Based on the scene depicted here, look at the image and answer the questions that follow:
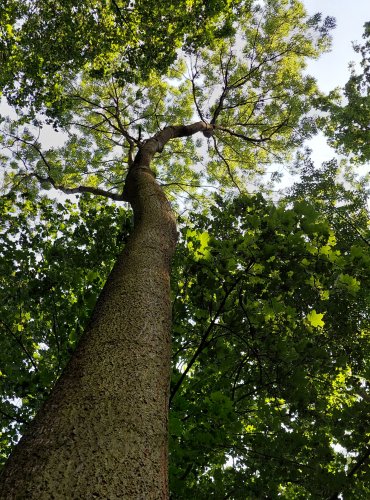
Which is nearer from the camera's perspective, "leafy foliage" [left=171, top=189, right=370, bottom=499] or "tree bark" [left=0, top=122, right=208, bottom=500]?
"tree bark" [left=0, top=122, right=208, bottom=500]

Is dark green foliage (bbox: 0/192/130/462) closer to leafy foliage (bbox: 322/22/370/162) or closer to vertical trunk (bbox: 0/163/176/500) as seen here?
vertical trunk (bbox: 0/163/176/500)

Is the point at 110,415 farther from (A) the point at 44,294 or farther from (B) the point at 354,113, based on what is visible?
(B) the point at 354,113

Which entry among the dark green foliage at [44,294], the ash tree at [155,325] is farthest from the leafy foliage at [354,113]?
the dark green foliage at [44,294]

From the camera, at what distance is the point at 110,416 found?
1330mm

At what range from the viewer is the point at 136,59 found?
25.9 feet

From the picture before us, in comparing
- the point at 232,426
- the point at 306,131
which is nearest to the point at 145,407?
the point at 232,426

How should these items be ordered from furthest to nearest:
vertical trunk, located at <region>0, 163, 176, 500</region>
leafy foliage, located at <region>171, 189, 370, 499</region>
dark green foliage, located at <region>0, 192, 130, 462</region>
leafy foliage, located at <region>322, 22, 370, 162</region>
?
leafy foliage, located at <region>322, 22, 370, 162</region> < dark green foliage, located at <region>0, 192, 130, 462</region> < leafy foliage, located at <region>171, 189, 370, 499</region> < vertical trunk, located at <region>0, 163, 176, 500</region>

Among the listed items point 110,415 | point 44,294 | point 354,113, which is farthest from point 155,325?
point 354,113

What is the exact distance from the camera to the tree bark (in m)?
1.09

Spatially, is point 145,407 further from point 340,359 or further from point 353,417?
point 353,417

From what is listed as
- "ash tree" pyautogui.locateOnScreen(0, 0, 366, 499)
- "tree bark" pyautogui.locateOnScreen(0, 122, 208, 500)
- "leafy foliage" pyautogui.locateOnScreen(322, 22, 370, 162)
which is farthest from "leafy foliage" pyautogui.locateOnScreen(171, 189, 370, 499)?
"leafy foliage" pyautogui.locateOnScreen(322, 22, 370, 162)

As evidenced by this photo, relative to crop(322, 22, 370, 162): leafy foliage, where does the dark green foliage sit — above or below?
below

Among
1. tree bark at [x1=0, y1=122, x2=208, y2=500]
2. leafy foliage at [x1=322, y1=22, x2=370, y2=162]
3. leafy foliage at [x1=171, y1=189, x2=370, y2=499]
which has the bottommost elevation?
tree bark at [x1=0, y1=122, x2=208, y2=500]

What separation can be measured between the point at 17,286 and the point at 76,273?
82cm
